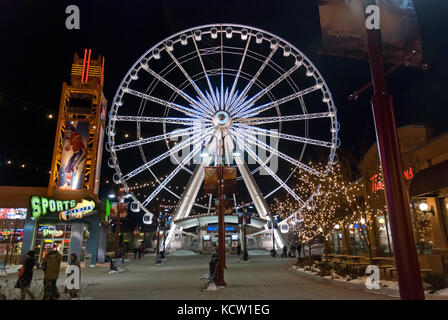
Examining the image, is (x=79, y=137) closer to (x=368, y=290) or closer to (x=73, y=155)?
(x=73, y=155)

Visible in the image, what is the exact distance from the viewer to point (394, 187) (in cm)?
482

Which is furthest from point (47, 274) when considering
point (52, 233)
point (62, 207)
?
point (52, 233)

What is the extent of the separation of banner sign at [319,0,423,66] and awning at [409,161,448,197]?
34.8 feet

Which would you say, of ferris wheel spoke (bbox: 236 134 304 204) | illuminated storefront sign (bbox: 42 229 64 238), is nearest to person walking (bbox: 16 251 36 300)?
illuminated storefront sign (bbox: 42 229 64 238)

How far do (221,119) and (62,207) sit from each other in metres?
15.0

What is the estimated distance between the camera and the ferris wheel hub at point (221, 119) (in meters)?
29.2

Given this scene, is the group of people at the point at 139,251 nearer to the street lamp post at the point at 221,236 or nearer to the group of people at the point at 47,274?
the street lamp post at the point at 221,236

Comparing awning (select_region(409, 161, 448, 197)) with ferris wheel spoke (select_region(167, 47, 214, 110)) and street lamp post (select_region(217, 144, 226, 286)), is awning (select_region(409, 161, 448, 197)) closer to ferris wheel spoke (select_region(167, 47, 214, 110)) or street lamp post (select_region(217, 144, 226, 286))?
street lamp post (select_region(217, 144, 226, 286))

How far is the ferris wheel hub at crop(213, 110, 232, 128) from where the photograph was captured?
29.2m

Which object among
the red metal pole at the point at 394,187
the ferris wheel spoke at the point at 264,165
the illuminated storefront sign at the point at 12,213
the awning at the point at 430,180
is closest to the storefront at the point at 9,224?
the illuminated storefront sign at the point at 12,213

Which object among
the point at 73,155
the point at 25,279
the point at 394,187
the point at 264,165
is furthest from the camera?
the point at 264,165

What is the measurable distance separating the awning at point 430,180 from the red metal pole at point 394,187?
11003 millimetres
